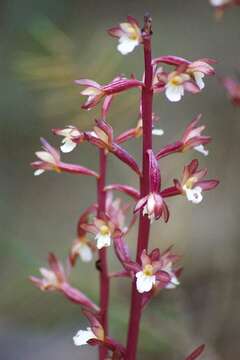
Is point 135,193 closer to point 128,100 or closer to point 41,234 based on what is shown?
point 128,100

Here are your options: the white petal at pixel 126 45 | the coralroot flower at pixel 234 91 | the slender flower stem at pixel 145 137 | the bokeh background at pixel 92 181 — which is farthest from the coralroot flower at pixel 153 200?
the bokeh background at pixel 92 181

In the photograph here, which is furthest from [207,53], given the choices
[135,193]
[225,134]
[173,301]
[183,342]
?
[135,193]

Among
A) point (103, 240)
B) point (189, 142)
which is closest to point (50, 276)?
point (103, 240)

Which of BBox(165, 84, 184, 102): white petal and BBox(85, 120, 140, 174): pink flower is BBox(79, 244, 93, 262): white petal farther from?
BBox(165, 84, 184, 102): white petal

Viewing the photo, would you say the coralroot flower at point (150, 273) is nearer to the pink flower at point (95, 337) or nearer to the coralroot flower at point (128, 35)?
the pink flower at point (95, 337)

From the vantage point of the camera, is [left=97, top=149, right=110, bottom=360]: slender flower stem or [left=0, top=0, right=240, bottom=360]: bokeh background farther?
[left=0, top=0, right=240, bottom=360]: bokeh background

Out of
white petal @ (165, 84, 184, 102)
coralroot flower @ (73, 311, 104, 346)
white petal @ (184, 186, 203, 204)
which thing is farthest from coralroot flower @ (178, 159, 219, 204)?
coralroot flower @ (73, 311, 104, 346)
